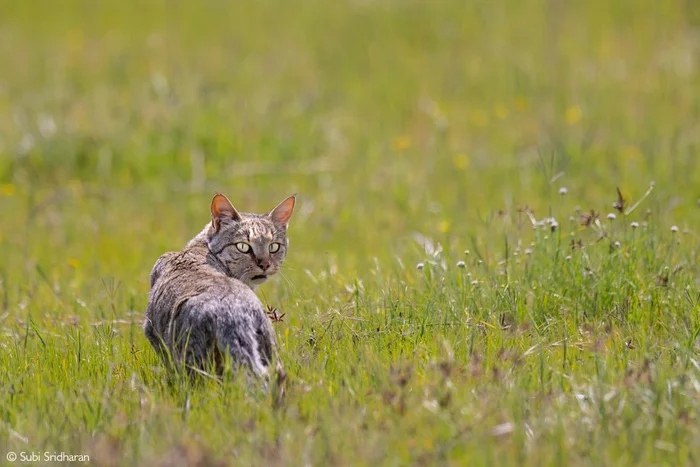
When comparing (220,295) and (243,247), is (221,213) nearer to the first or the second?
(243,247)

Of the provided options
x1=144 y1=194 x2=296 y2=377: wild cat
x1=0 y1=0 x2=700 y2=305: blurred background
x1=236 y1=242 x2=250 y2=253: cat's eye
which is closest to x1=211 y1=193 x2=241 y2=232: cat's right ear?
x1=144 y1=194 x2=296 y2=377: wild cat

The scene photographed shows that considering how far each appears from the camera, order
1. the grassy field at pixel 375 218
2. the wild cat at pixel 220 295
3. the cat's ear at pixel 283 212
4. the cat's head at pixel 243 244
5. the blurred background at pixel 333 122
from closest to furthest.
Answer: the grassy field at pixel 375 218 → the wild cat at pixel 220 295 → the cat's head at pixel 243 244 → the cat's ear at pixel 283 212 → the blurred background at pixel 333 122

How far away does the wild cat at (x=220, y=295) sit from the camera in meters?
4.00

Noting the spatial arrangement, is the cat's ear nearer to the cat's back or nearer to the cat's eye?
the cat's eye

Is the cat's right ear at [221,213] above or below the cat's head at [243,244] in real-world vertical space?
above

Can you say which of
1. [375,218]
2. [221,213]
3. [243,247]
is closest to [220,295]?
[243,247]

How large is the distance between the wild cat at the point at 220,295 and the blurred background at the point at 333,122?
106 cm

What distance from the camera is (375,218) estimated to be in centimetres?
848

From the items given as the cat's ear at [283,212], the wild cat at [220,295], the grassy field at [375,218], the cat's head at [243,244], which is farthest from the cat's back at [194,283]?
the cat's ear at [283,212]

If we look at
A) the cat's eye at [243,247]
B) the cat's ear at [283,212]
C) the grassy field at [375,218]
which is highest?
the cat's ear at [283,212]

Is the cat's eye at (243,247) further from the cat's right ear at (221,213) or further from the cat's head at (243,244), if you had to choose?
the cat's right ear at (221,213)

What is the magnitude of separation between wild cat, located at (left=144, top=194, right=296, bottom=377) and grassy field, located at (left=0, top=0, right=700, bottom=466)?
0.18m

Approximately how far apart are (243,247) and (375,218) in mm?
3556

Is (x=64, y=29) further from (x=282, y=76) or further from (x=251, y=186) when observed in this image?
(x=251, y=186)
